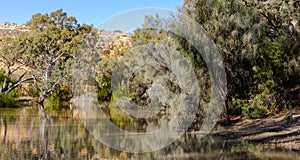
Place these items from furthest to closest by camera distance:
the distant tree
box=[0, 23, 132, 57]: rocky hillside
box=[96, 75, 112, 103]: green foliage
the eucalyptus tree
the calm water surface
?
the distant tree, box=[96, 75, 112, 103]: green foliage, box=[0, 23, 132, 57]: rocky hillside, the eucalyptus tree, the calm water surface

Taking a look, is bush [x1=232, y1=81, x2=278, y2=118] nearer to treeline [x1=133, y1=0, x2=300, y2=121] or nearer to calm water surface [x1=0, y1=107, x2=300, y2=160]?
treeline [x1=133, y1=0, x2=300, y2=121]

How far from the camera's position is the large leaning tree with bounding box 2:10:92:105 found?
95.1 feet

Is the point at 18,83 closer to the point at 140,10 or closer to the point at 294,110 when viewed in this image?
the point at 140,10

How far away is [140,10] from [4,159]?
9.69m

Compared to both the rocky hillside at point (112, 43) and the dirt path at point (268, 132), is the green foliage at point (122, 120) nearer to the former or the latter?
the dirt path at point (268, 132)

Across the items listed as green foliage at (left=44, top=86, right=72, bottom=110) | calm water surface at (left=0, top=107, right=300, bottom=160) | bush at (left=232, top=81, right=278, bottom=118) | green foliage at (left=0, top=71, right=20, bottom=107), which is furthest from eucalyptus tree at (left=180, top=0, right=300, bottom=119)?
green foliage at (left=44, top=86, right=72, bottom=110)

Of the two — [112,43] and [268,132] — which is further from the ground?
[112,43]

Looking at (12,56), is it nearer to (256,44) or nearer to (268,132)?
(256,44)

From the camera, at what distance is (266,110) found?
13148 mm

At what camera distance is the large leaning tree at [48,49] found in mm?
28984

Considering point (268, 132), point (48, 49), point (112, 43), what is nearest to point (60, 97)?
point (48, 49)

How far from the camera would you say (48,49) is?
102ft

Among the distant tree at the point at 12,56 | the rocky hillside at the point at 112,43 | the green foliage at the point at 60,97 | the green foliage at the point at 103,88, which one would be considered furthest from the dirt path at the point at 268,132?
the distant tree at the point at 12,56

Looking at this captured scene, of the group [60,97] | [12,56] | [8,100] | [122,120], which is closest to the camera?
[122,120]
